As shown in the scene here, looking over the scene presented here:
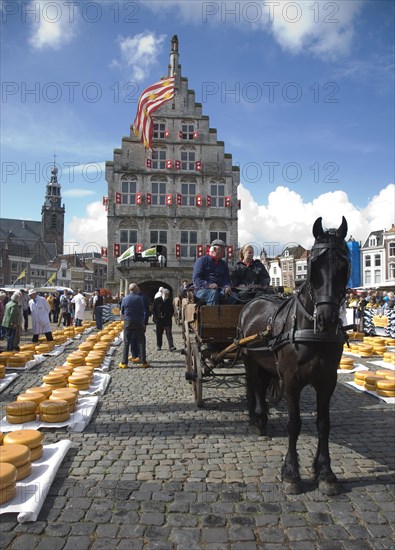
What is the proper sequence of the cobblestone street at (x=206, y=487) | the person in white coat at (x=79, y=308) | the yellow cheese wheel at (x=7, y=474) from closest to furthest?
the cobblestone street at (x=206, y=487), the yellow cheese wheel at (x=7, y=474), the person in white coat at (x=79, y=308)

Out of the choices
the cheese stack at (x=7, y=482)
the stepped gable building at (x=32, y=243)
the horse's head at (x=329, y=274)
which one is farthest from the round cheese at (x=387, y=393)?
the stepped gable building at (x=32, y=243)

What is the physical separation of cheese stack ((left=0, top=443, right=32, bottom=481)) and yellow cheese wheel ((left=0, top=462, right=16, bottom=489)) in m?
0.15

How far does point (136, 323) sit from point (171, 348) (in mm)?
3447

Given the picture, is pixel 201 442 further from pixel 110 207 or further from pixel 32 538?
pixel 110 207

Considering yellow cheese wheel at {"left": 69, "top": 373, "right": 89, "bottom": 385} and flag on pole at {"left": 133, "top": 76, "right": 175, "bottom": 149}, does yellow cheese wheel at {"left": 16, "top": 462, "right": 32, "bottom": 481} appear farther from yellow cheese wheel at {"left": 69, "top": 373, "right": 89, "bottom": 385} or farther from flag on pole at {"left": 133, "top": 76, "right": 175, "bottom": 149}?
flag on pole at {"left": 133, "top": 76, "right": 175, "bottom": 149}

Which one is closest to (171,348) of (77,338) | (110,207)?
(77,338)

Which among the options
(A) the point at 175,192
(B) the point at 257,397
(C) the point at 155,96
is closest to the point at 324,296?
(B) the point at 257,397

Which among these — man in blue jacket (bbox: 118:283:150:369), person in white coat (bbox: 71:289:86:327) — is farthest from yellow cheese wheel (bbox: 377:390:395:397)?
person in white coat (bbox: 71:289:86:327)

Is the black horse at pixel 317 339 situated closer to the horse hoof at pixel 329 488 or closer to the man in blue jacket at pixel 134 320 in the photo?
the horse hoof at pixel 329 488

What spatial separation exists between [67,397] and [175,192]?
28839 mm

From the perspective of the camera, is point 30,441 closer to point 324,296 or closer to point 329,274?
point 324,296

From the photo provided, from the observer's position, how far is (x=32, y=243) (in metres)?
87.6

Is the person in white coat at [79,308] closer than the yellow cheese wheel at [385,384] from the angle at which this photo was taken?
No

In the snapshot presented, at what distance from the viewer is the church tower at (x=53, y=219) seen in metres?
104
